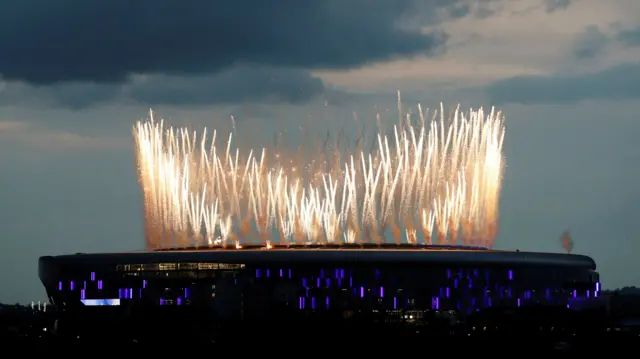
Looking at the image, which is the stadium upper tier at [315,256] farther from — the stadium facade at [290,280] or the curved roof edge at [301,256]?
the stadium facade at [290,280]

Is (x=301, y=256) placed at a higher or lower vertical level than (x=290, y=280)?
higher

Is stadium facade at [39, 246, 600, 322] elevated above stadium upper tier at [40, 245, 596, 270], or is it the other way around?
stadium upper tier at [40, 245, 596, 270]

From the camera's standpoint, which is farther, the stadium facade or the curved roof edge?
the stadium facade

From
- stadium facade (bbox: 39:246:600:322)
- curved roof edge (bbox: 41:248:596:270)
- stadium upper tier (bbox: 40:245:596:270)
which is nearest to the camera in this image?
curved roof edge (bbox: 41:248:596:270)

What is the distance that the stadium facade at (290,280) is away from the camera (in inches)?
6437

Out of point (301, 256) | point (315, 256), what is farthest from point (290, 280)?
point (315, 256)

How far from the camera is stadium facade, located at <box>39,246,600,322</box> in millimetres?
163500

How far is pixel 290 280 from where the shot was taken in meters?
165

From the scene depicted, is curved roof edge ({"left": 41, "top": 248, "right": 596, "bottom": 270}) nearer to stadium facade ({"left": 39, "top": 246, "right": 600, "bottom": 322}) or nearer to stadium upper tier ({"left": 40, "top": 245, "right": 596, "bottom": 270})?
stadium upper tier ({"left": 40, "top": 245, "right": 596, "bottom": 270})

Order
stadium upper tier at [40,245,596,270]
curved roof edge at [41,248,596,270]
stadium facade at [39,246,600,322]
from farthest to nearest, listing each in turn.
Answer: stadium facade at [39,246,600,322] < stadium upper tier at [40,245,596,270] < curved roof edge at [41,248,596,270]

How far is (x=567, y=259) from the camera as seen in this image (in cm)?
17688

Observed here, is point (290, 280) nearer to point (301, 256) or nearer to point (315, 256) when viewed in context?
point (301, 256)

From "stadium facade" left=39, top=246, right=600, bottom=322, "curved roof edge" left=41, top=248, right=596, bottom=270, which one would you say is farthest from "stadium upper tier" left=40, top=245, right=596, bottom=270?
"stadium facade" left=39, top=246, right=600, bottom=322

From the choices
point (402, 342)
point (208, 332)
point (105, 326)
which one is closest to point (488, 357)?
point (402, 342)
